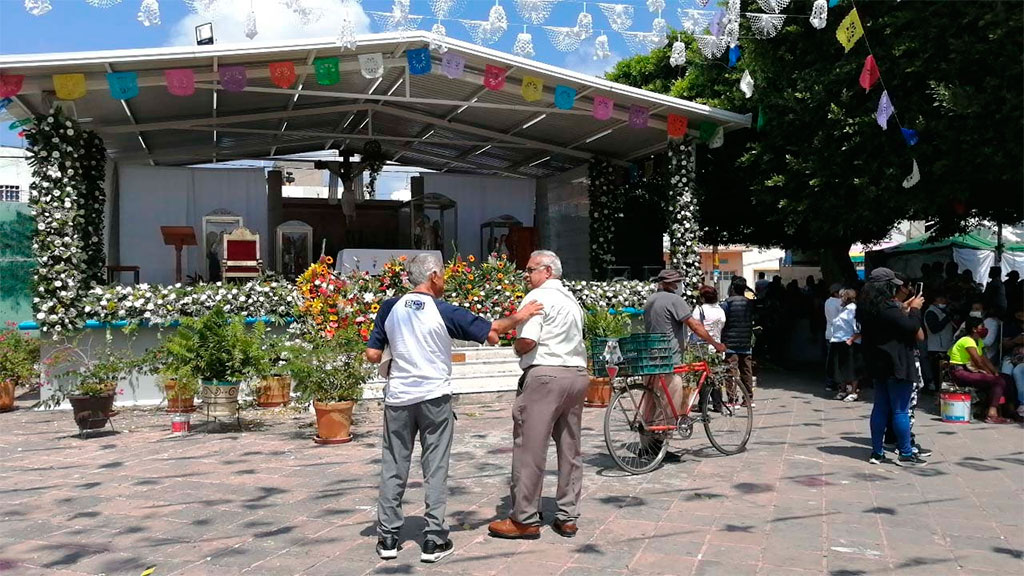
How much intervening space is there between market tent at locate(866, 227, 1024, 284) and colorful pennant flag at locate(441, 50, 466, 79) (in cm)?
1239

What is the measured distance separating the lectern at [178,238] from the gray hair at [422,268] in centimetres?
1052

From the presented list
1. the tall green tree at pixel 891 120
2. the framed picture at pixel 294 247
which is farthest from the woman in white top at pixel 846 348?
the framed picture at pixel 294 247

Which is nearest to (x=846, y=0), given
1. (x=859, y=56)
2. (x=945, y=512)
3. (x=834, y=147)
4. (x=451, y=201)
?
(x=859, y=56)

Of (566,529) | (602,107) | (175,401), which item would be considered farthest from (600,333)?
(566,529)

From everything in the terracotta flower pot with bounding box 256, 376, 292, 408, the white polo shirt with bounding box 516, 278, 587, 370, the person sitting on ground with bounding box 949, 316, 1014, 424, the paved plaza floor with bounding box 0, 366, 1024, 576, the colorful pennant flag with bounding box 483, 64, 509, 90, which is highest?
the colorful pennant flag with bounding box 483, 64, 509, 90

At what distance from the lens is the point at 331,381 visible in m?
8.17

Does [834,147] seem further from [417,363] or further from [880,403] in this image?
[417,363]

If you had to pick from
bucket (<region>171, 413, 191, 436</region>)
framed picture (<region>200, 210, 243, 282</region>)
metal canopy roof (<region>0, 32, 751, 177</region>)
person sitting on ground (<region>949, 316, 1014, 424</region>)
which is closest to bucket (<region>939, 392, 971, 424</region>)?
person sitting on ground (<region>949, 316, 1014, 424</region>)

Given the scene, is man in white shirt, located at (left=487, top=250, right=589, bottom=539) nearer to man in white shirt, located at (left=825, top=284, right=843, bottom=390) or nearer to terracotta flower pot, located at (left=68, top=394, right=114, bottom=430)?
terracotta flower pot, located at (left=68, top=394, right=114, bottom=430)

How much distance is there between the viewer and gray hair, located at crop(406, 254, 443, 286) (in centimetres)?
475

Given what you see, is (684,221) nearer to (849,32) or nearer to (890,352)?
(849,32)

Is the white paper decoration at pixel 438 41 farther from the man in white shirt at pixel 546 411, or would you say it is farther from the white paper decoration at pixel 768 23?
the man in white shirt at pixel 546 411

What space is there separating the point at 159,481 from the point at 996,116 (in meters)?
9.22

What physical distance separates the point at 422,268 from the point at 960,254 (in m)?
18.0
